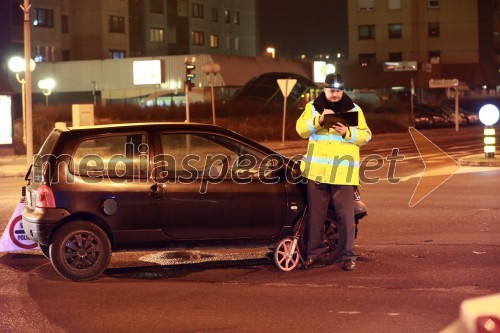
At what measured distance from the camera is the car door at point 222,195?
945 cm

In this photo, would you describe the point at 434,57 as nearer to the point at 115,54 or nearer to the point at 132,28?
the point at 132,28

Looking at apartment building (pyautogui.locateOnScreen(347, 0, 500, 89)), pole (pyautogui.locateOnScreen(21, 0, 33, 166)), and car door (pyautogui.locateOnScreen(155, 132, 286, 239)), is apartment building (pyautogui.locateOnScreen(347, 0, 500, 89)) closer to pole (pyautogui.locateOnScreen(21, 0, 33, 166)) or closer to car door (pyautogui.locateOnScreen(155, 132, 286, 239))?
pole (pyautogui.locateOnScreen(21, 0, 33, 166))

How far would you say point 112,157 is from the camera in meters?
9.53

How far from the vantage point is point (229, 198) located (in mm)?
9539

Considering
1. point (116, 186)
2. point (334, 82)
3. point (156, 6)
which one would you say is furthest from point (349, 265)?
point (156, 6)

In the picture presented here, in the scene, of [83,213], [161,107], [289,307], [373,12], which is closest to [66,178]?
[83,213]

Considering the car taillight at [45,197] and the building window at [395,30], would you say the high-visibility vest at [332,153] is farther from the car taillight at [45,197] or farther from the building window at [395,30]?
the building window at [395,30]

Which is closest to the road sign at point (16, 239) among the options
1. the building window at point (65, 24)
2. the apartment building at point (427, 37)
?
the building window at point (65, 24)

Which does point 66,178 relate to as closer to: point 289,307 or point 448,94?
point 289,307

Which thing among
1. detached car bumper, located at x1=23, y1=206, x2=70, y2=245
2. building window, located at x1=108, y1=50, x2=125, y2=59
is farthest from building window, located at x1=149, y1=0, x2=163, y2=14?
detached car bumper, located at x1=23, y1=206, x2=70, y2=245

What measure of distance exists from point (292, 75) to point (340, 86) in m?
56.6

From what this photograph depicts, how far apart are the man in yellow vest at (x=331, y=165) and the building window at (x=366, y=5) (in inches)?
3301

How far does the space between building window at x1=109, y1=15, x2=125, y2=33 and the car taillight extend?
249 ft

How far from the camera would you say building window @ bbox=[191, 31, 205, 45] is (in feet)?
305
